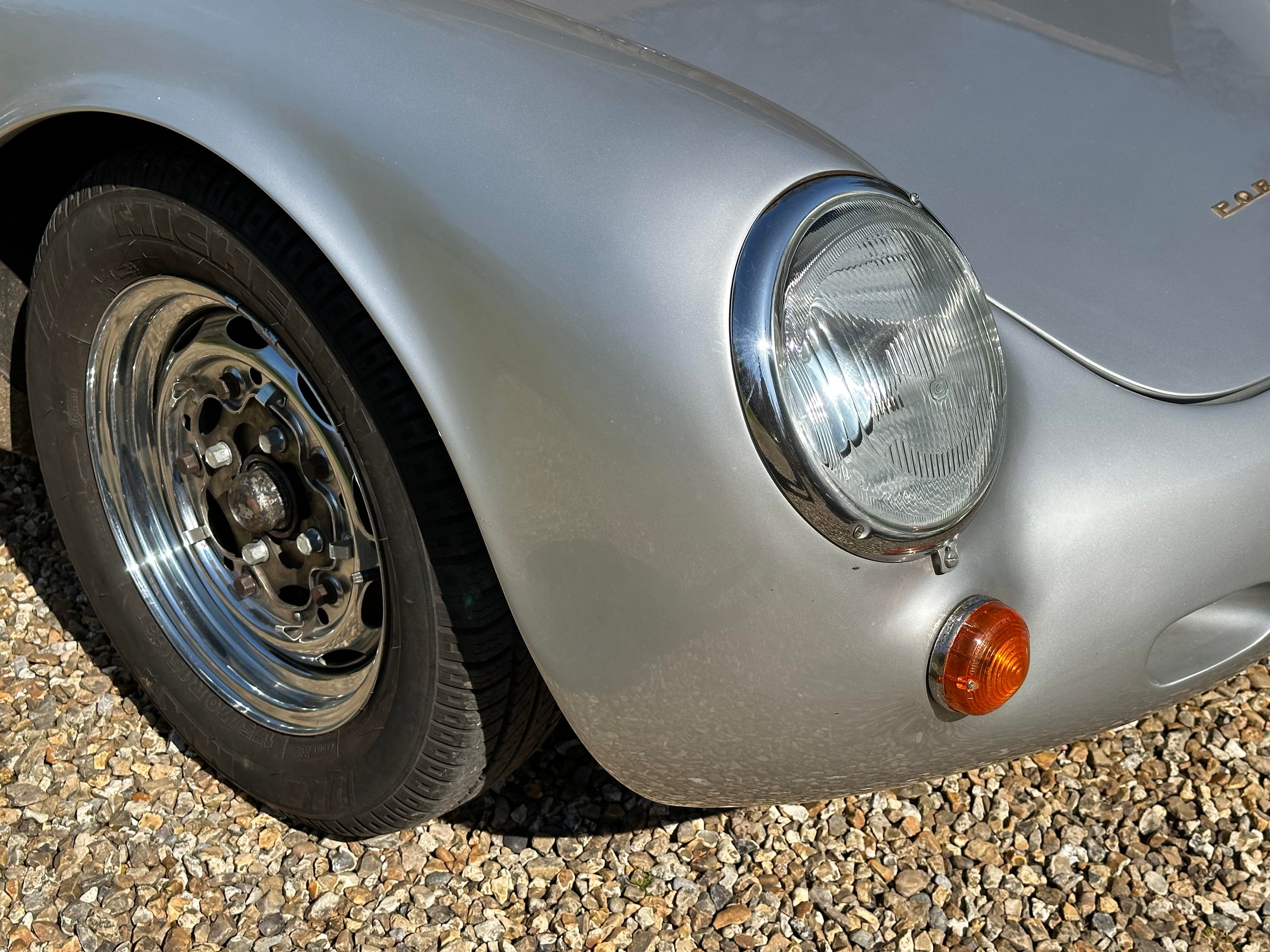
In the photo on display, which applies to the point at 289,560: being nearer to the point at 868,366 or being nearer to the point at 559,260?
the point at 559,260

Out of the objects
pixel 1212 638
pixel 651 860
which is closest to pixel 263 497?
pixel 651 860

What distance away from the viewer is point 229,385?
1.95m

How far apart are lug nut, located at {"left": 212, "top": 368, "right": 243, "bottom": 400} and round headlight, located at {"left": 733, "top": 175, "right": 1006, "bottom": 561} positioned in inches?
38.3

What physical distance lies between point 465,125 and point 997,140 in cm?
83

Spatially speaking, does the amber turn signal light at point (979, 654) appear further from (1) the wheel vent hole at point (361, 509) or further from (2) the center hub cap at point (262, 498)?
(2) the center hub cap at point (262, 498)

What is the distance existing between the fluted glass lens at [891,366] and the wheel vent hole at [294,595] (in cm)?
110

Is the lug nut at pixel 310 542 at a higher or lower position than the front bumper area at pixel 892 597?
lower

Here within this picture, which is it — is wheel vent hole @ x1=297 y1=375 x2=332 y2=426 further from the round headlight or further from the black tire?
the round headlight

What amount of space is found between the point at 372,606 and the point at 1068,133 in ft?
4.25

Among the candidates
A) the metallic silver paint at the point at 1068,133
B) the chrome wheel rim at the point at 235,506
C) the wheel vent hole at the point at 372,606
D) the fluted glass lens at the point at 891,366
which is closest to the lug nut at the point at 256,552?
the chrome wheel rim at the point at 235,506

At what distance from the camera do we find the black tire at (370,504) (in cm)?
155

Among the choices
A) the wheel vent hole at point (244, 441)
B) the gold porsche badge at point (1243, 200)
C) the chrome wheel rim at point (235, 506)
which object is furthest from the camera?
the wheel vent hole at point (244, 441)

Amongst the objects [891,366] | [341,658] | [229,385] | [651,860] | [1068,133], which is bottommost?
[651,860]

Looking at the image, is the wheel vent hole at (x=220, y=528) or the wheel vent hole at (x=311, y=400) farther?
the wheel vent hole at (x=220, y=528)
